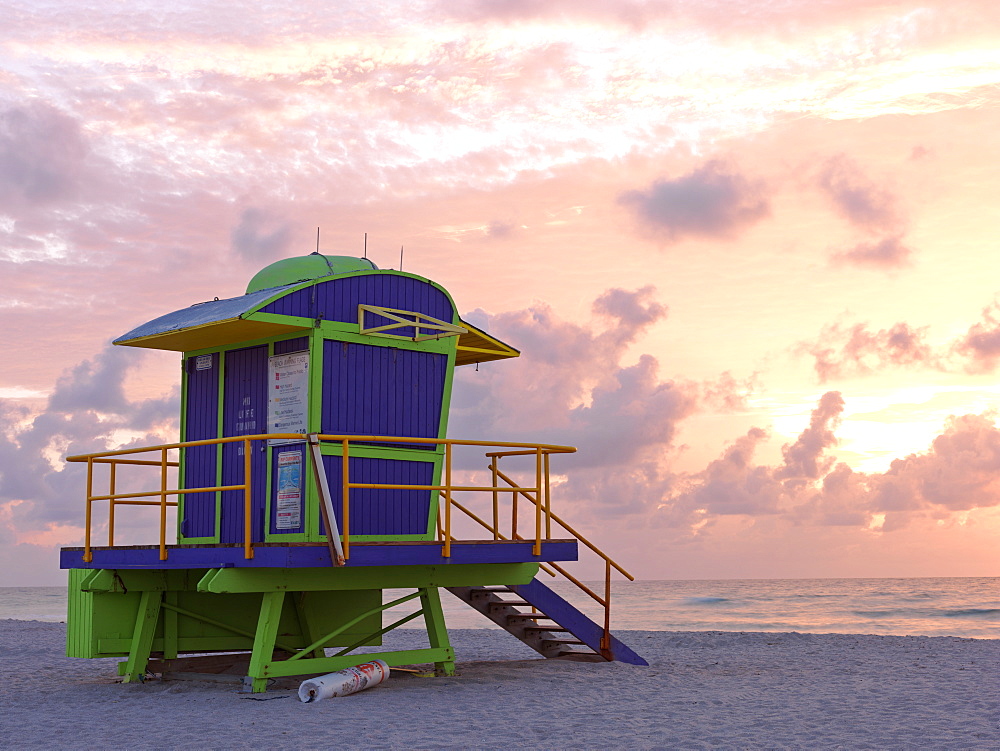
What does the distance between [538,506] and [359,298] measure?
334 centimetres

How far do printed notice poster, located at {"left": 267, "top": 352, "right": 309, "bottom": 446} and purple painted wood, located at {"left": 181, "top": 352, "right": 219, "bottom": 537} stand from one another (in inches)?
45.7

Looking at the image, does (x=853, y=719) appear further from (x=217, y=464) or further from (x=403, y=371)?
(x=217, y=464)

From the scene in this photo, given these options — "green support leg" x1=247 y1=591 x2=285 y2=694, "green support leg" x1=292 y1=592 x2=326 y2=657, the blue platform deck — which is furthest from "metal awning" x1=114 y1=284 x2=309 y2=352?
"green support leg" x1=292 y1=592 x2=326 y2=657

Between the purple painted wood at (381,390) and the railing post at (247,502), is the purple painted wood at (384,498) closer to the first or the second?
the purple painted wood at (381,390)

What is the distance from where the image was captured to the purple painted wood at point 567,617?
1491cm

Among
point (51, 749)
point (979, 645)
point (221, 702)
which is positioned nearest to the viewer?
point (51, 749)

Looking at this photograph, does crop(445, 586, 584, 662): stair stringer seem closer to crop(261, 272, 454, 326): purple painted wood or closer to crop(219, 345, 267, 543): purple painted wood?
crop(219, 345, 267, 543): purple painted wood

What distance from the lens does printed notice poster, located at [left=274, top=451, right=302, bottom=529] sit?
12.5 metres

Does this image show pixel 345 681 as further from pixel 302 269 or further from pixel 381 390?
pixel 302 269

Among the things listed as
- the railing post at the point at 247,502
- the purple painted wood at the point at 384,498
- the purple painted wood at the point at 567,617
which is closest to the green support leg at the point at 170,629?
the purple painted wood at the point at 384,498

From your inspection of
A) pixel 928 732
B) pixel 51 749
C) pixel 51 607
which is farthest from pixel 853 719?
pixel 51 607

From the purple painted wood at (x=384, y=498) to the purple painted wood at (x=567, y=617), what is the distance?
202 cm

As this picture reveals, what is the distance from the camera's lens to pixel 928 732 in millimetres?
10156

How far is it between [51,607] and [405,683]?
56211mm
